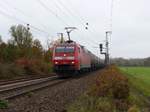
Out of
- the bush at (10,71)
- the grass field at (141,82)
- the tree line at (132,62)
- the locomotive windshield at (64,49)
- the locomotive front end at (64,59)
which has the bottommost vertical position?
the grass field at (141,82)

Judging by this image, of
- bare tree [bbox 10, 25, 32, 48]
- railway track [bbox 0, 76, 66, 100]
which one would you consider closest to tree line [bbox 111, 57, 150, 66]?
bare tree [bbox 10, 25, 32, 48]

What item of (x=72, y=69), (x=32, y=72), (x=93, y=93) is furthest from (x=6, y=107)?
(x=32, y=72)

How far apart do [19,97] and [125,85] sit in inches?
173

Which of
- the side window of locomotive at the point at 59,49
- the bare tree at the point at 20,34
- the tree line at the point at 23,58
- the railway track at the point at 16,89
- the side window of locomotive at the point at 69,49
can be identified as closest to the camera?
the railway track at the point at 16,89

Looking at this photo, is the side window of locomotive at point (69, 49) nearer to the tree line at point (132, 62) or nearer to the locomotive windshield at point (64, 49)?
the locomotive windshield at point (64, 49)

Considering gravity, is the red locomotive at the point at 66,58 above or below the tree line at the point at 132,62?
below

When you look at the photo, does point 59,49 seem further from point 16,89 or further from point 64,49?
point 16,89

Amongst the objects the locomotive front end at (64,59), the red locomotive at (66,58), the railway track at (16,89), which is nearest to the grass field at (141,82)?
the red locomotive at (66,58)

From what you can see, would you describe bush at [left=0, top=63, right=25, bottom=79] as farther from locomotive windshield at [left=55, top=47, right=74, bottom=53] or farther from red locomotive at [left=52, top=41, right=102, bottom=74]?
locomotive windshield at [left=55, top=47, right=74, bottom=53]

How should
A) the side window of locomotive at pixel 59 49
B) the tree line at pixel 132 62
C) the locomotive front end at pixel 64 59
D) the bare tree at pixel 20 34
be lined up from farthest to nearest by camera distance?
the tree line at pixel 132 62
the bare tree at pixel 20 34
the side window of locomotive at pixel 59 49
the locomotive front end at pixel 64 59

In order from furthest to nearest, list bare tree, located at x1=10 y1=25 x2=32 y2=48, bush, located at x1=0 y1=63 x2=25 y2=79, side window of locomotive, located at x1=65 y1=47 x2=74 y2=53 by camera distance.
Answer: bare tree, located at x1=10 y1=25 x2=32 y2=48
bush, located at x1=0 y1=63 x2=25 y2=79
side window of locomotive, located at x1=65 y1=47 x2=74 y2=53

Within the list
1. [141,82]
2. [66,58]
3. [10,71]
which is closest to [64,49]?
[66,58]

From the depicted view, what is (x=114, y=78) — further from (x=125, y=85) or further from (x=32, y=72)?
(x=32, y=72)

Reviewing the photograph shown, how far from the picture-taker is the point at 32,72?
43969 millimetres
